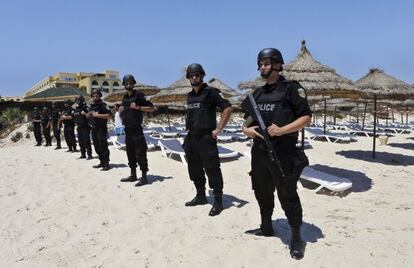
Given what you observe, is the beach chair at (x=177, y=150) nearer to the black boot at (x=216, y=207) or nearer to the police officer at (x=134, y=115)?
the police officer at (x=134, y=115)

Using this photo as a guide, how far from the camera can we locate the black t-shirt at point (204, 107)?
4.26 m

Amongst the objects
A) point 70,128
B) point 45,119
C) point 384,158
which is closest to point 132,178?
point 70,128

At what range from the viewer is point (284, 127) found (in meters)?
2.88

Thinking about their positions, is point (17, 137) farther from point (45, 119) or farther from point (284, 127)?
point (284, 127)

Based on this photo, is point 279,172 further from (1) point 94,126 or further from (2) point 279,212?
(1) point 94,126

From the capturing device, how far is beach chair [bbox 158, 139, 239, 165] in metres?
8.60

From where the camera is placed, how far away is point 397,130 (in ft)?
63.9

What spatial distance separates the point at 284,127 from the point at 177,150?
6.35 m

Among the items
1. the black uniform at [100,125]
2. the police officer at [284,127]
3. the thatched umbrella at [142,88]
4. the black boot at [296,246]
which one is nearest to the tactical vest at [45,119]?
the thatched umbrella at [142,88]

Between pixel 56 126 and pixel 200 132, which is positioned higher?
pixel 200 132

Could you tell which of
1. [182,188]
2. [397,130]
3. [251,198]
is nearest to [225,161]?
[182,188]

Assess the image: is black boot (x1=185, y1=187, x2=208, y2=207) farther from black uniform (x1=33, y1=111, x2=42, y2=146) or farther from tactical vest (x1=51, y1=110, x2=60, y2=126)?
black uniform (x1=33, y1=111, x2=42, y2=146)

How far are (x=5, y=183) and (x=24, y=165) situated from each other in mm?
2177

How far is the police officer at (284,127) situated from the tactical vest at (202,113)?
1122mm
